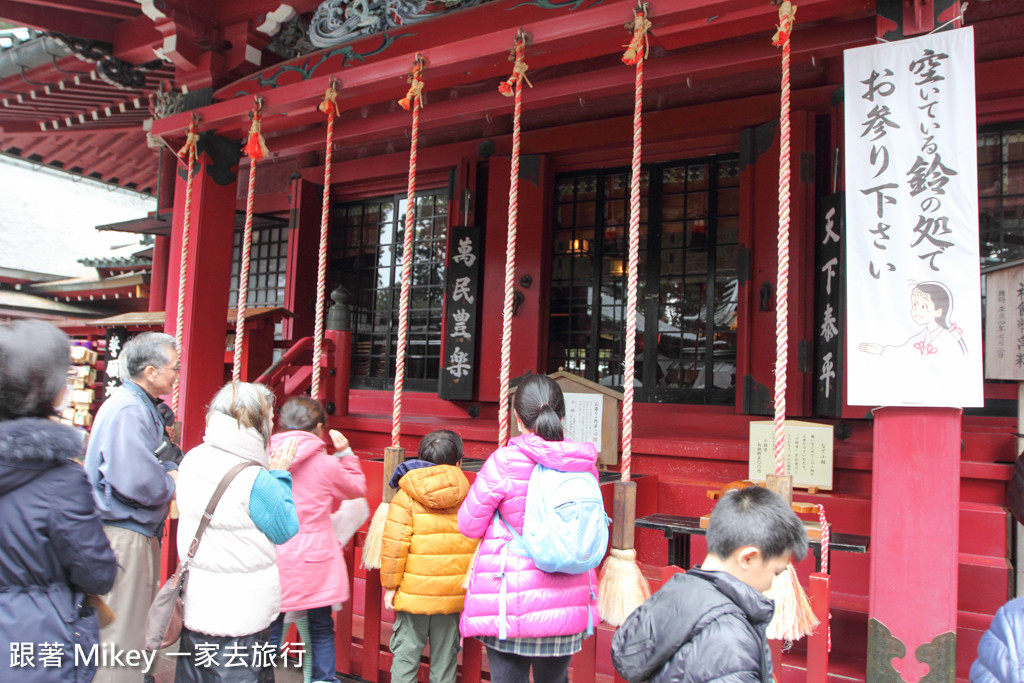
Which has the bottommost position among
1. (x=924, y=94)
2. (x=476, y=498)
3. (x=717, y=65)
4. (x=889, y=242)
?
(x=476, y=498)

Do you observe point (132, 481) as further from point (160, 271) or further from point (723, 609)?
point (160, 271)

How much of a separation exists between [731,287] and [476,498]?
12.7 feet

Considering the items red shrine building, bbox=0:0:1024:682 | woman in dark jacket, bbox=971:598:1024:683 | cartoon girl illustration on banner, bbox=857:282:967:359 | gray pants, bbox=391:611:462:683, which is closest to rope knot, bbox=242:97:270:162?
red shrine building, bbox=0:0:1024:682

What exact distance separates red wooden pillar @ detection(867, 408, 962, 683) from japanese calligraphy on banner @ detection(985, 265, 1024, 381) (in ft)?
4.55

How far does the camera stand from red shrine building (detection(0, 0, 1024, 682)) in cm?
334

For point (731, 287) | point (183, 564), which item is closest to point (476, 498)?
point (183, 564)

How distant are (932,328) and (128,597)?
3.40 metres

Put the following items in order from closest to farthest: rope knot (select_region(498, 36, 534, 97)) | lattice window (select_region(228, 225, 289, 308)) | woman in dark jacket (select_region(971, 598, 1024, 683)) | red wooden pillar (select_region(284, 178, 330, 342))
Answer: woman in dark jacket (select_region(971, 598, 1024, 683)) → rope knot (select_region(498, 36, 534, 97)) → red wooden pillar (select_region(284, 178, 330, 342)) → lattice window (select_region(228, 225, 289, 308))

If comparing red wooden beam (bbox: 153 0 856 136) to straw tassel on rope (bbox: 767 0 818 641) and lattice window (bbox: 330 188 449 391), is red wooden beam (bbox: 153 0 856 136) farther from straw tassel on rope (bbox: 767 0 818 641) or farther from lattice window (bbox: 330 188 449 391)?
lattice window (bbox: 330 188 449 391)

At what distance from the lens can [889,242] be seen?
288 cm

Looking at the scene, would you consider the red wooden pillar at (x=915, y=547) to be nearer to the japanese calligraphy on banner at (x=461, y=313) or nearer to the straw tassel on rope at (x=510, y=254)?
the straw tassel on rope at (x=510, y=254)

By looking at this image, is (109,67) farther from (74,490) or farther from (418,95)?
(74,490)

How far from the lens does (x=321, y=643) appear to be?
10.8 ft

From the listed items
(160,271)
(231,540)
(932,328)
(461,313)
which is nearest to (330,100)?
(461,313)
